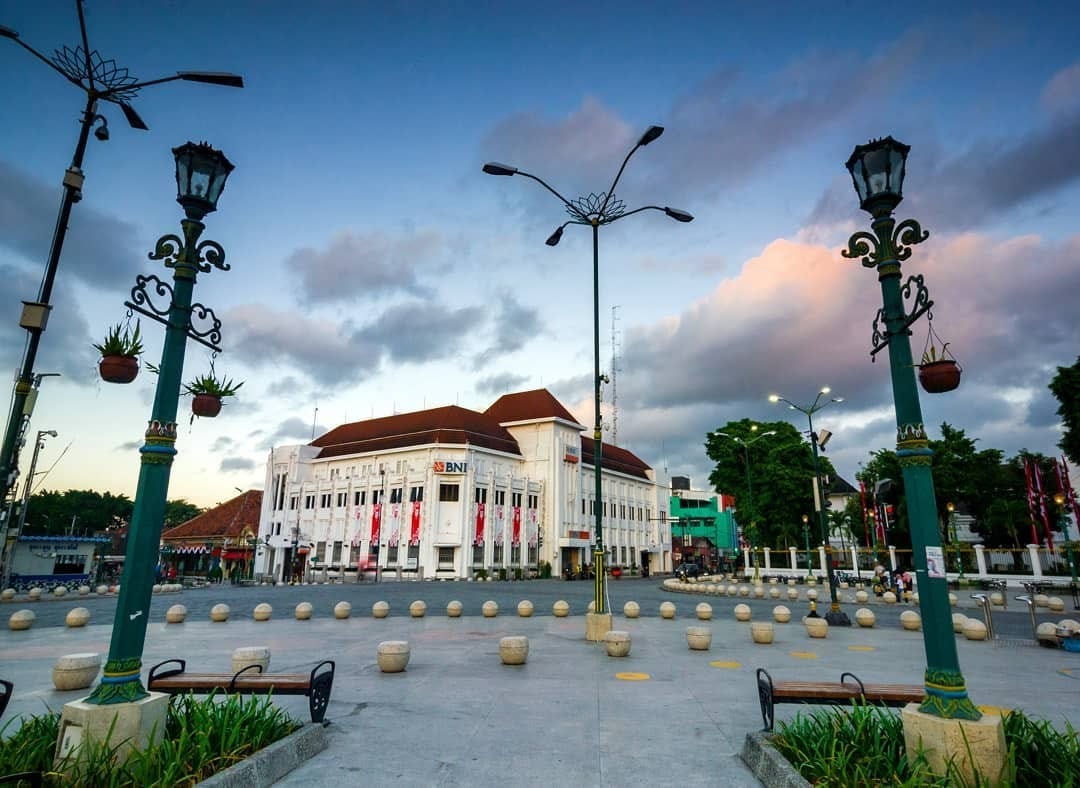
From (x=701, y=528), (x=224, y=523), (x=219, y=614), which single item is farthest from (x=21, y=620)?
(x=701, y=528)

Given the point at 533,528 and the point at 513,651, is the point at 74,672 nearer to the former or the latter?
the point at 513,651

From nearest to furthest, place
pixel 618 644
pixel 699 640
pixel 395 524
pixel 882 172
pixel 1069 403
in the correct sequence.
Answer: pixel 882 172
pixel 618 644
pixel 699 640
pixel 1069 403
pixel 395 524

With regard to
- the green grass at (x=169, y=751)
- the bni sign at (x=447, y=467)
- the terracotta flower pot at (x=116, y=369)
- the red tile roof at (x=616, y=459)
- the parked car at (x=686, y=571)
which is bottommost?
the parked car at (x=686, y=571)

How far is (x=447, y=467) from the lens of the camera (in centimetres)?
6175

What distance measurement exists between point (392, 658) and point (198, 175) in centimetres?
832

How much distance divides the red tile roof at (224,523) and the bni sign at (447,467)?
97.6 feet

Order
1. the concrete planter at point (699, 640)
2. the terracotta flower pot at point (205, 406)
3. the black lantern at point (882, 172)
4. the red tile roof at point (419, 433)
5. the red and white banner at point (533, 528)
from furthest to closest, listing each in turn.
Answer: the red and white banner at point (533, 528), the red tile roof at point (419, 433), the concrete planter at point (699, 640), the terracotta flower pot at point (205, 406), the black lantern at point (882, 172)

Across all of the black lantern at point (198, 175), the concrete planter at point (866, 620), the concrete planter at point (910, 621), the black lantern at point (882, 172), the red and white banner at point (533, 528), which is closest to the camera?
the black lantern at point (882, 172)

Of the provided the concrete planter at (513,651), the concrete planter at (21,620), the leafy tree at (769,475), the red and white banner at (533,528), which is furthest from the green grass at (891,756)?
the red and white banner at (533,528)

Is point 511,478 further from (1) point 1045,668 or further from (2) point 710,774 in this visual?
(2) point 710,774

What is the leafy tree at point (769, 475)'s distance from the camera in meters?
54.7

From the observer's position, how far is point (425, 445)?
208 ft

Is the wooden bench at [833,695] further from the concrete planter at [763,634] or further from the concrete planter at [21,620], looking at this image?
the concrete planter at [21,620]

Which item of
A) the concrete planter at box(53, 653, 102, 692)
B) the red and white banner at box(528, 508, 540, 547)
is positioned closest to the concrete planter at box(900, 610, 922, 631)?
the concrete planter at box(53, 653, 102, 692)
